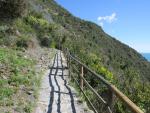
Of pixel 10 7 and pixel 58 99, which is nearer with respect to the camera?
pixel 58 99

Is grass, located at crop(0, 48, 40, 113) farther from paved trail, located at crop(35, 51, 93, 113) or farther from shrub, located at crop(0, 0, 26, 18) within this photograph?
shrub, located at crop(0, 0, 26, 18)

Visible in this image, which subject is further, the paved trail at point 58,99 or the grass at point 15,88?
the paved trail at point 58,99

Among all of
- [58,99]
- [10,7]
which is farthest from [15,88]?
[10,7]

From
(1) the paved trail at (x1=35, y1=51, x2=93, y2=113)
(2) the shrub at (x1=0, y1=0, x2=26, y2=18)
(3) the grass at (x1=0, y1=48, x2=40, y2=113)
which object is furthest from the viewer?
(2) the shrub at (x1=0, y1=0, x2=26, y2=18)

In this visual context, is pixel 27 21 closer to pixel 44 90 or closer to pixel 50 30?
pixel 50 30

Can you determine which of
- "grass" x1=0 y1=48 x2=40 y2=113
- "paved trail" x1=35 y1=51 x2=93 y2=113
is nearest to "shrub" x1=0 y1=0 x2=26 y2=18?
"grass" x1=0 y1=48 x2=40 y2=113

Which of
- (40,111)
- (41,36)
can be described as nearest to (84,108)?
(40,111)

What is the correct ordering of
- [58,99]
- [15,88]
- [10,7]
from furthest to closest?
1. [10,7]
2. [15,88]
3. [58,99]

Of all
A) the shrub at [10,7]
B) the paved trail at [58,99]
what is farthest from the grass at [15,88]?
the shrub at [10,7]

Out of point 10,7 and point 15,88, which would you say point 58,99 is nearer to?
point 15,88

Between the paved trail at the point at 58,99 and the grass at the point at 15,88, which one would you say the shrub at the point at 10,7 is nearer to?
the grass at the point at 15,88

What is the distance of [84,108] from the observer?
31.9ft

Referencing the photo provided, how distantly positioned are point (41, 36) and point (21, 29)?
4.57 meters

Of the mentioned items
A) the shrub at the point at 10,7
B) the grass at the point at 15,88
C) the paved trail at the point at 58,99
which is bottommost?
the paved trail at the point at 58,99
